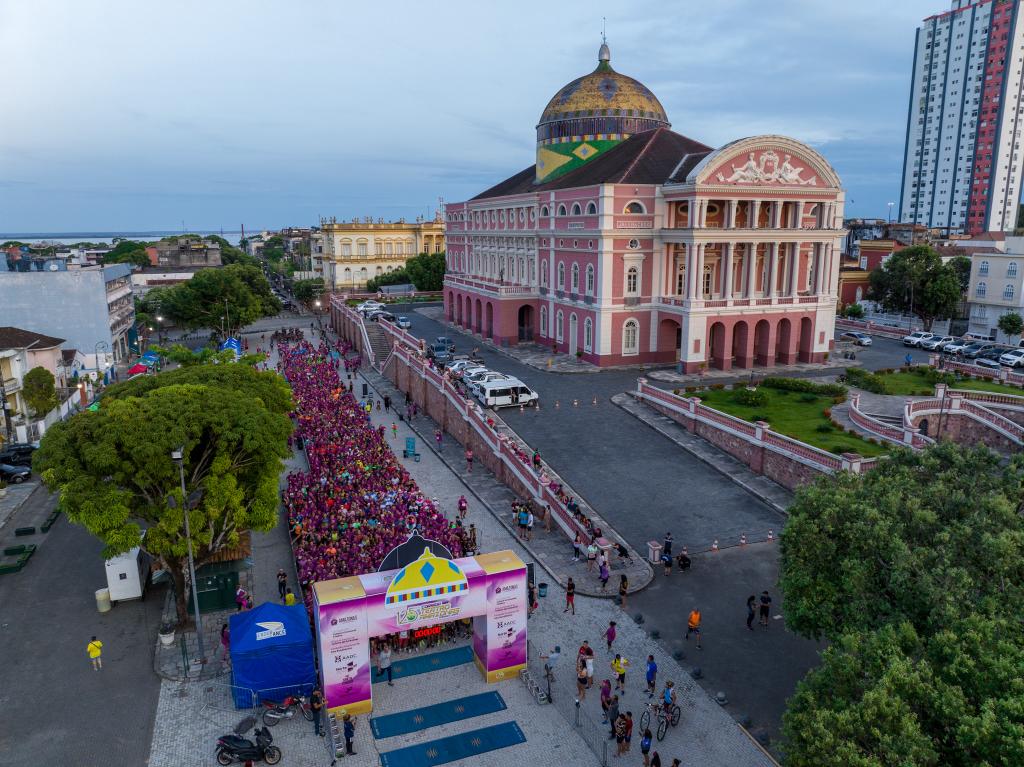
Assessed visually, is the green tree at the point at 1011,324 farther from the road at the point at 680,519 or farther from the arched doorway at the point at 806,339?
the road at the point at 680,519

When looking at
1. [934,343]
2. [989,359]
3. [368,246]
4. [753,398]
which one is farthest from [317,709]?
[368,246]

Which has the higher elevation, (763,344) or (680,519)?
(763,344)

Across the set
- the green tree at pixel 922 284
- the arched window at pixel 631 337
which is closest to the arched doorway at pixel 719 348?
the arched window at pixel 631 337

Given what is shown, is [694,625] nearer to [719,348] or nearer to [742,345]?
[719,348]

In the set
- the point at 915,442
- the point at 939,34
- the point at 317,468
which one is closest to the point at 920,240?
the point at 939,34

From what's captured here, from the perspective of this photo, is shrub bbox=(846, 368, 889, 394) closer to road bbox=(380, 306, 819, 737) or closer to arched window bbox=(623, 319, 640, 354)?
road bbox=(380, 306, 819, 737)

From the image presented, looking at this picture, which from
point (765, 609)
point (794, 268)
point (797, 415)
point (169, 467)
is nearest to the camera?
point (169, 467)

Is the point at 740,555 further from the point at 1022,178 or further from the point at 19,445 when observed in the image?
the point at 1022,178

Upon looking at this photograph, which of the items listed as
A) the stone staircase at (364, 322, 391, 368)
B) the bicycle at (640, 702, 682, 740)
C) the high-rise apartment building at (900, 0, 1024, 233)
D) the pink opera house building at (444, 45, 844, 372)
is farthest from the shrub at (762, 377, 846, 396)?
the high-rise apartment building at (900, 0, 1024, 233)
